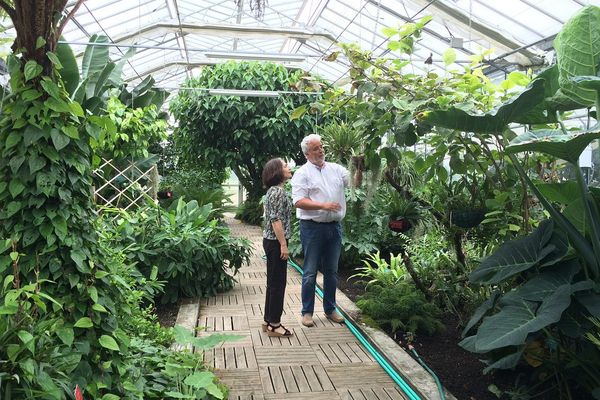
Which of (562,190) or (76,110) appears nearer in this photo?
(76,110)

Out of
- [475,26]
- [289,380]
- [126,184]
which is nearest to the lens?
[289,380]

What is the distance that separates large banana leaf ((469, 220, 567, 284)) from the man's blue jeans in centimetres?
150

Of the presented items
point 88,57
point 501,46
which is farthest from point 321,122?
point 88,57

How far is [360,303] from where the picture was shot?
472 cm

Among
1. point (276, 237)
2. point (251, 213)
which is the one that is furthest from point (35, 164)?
point (251, 213)

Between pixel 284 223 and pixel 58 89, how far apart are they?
7.08 ft

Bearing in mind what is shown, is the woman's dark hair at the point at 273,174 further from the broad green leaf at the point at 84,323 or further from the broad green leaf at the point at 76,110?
the broad green leaf at the point at 84,323

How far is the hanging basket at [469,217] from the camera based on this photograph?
3.70 m

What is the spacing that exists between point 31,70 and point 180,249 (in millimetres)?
3021

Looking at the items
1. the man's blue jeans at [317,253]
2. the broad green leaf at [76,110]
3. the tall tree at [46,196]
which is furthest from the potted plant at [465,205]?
the broad green leaf at [76,110]

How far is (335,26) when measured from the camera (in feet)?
36.5

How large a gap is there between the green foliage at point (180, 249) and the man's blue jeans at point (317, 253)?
1.24 m

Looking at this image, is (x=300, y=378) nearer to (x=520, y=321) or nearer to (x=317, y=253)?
(x=317, y=253)

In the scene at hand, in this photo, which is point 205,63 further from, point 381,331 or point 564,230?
point 564,230
